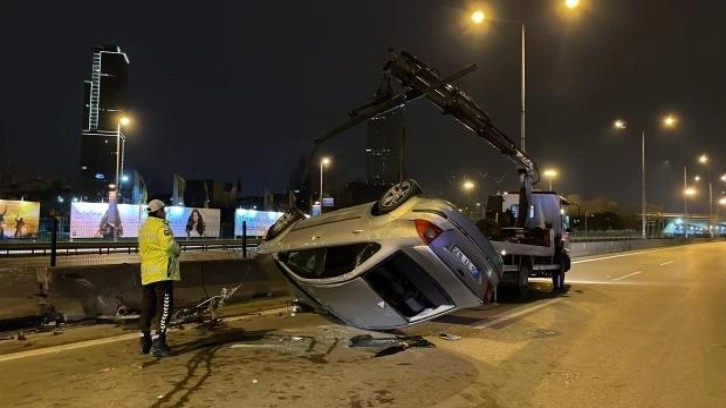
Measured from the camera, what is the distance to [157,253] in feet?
25.1

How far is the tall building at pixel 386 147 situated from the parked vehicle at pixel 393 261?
256 inches

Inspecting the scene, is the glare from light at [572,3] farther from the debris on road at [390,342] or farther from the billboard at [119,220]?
the billboard at [119,220]

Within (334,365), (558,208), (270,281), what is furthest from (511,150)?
(334,365)

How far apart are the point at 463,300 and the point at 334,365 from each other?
161 centimetres

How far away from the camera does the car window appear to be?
734 centimetres

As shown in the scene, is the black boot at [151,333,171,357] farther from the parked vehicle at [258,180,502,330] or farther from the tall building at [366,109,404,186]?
the tall building at [366,109,404,186]

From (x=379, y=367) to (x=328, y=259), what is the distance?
142 cm

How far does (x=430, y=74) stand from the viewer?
1434cm

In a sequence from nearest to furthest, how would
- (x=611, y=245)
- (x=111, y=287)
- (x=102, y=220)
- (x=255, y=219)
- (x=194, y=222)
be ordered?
(x=111, y=287) → (x=102, y=220) → (x=194, y=222) → (x=255, y=219) → (x=611, y=245)

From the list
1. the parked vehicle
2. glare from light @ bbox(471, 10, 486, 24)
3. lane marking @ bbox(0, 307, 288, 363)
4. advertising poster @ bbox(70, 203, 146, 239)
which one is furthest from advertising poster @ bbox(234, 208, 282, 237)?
the parked vehicle

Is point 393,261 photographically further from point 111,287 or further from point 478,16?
point 478,16

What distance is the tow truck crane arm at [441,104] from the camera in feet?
42.5

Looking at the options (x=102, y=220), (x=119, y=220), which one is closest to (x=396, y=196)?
(x=102, y=220)

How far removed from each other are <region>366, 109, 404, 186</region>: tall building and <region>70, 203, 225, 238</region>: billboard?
9.51 meters
